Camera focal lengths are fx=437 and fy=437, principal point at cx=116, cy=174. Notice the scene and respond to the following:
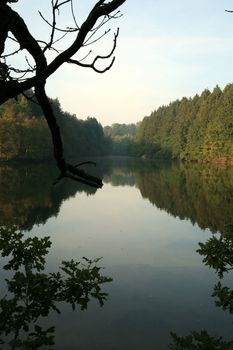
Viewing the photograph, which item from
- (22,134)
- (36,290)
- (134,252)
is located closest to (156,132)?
(22,134)

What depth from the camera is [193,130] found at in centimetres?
10944

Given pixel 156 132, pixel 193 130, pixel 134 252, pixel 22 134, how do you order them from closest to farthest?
pixel 134 252 → pixel 22 134 → pixel 193 130 → pixel 156 132

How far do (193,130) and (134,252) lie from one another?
9173 centimetres

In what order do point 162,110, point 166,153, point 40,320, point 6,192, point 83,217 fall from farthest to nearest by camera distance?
point 162,110 < point 166,153 < point 6,192 < point 83,217 < point 40,320

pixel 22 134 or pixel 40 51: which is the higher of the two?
pixel 22 134

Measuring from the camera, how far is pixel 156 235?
81.8ft

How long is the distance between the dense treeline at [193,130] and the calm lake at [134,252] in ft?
155

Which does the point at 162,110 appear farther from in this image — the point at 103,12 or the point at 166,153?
the point at 103,12

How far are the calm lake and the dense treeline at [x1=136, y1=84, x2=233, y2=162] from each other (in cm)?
4714

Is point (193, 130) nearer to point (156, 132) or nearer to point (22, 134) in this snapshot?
point (156, 132)

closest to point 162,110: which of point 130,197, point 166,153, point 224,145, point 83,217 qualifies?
point 166,153

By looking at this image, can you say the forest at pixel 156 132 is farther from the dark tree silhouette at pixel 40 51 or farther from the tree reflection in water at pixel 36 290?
the dark tree silhouette at pixel 40 51

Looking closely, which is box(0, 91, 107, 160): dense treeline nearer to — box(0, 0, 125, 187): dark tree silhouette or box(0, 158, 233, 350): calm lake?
box(0, 158, 233, 350): calm lake

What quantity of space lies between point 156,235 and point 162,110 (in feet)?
448
